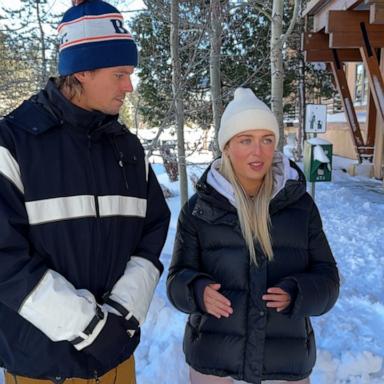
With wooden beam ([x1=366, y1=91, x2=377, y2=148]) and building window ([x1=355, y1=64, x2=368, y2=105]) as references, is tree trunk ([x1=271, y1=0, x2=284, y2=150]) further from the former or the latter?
building window ([x1=355, y1=64, x2=368, y2=105])

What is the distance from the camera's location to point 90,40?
1.67 m

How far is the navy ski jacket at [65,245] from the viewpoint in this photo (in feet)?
4.79

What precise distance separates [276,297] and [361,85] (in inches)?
678

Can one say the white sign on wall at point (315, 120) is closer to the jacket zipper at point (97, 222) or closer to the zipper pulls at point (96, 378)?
the jacket zipper at point (97, 222)

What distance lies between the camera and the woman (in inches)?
74.8

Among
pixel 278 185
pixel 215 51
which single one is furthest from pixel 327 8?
pixel 278 185

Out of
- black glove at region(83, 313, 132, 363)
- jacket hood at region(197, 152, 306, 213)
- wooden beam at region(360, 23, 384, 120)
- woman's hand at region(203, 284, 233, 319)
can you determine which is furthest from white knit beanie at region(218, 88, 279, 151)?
wooden beam at region(360, 23, 384, 120)

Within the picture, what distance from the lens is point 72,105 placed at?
1.63 m

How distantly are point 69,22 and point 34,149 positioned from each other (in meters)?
0.54

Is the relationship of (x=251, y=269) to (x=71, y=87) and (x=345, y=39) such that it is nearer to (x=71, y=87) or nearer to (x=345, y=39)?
(x=71, y=87)

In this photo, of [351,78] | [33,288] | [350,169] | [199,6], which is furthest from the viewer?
[351,78]

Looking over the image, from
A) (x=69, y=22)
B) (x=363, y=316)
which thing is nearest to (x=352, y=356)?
(x=363, y=316)

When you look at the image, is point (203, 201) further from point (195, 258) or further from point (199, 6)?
point (199, 6)

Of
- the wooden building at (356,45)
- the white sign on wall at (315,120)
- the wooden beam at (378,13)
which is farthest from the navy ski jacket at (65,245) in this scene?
the wooden building at (356,45)
